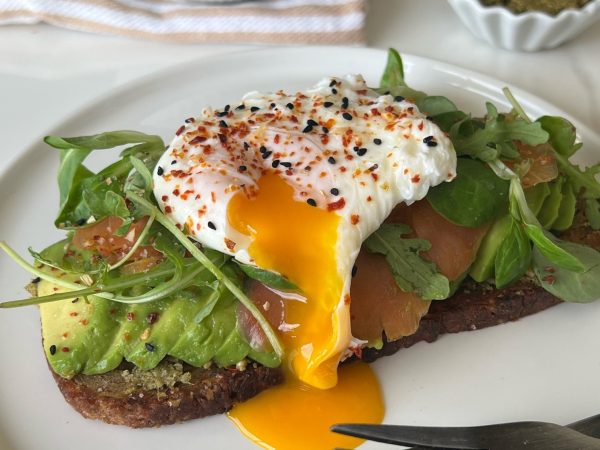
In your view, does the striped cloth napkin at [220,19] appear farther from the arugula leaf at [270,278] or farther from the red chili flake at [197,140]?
the arugula leaf at [270,278]

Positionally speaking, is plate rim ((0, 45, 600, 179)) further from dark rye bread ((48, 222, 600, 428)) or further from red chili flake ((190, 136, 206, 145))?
dark rye bread ((48, 222, 600, 428))

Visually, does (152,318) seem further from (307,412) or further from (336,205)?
(336,205)

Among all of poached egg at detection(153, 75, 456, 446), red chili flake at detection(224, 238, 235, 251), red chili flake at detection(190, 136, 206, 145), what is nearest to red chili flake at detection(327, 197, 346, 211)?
poached egg at detection(153, 75, 456, 446)

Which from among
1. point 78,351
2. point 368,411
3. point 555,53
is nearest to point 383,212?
point 368,411

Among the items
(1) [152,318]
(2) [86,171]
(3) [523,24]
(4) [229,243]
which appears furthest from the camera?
(3) [523,24]

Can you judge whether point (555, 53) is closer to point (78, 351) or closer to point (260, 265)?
point (260, 265)

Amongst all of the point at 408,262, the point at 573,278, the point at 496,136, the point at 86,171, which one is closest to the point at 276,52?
the point at 86,171

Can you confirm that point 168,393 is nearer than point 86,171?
Yes
